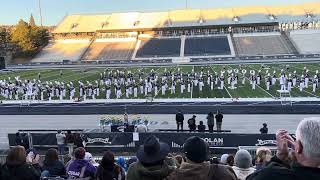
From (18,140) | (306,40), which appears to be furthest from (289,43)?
(18,140)

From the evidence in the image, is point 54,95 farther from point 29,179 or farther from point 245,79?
point 29,179

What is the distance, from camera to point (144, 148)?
143 inches

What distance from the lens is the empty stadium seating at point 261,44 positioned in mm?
56875

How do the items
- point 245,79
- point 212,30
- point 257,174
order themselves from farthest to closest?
point 212,30, point 245,79, point 257,174

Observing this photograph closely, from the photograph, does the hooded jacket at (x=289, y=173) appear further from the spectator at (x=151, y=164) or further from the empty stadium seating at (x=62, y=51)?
the empty stadium seating at (x=62, y=51)

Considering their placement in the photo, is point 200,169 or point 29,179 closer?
point 200,169

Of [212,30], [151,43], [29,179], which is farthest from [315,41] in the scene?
[29,179]

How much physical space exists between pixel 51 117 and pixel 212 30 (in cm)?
5123

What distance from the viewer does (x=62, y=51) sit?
213 feet

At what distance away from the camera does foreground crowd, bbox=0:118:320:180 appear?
7.37 ft

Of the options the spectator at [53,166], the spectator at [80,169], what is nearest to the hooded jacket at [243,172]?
the spectator at [80,169]

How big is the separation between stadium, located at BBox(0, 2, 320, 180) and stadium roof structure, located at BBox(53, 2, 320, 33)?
0.18 metres

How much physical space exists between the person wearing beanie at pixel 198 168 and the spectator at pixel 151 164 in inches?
13.4

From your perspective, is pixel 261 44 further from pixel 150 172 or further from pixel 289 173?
pixel 289 173
